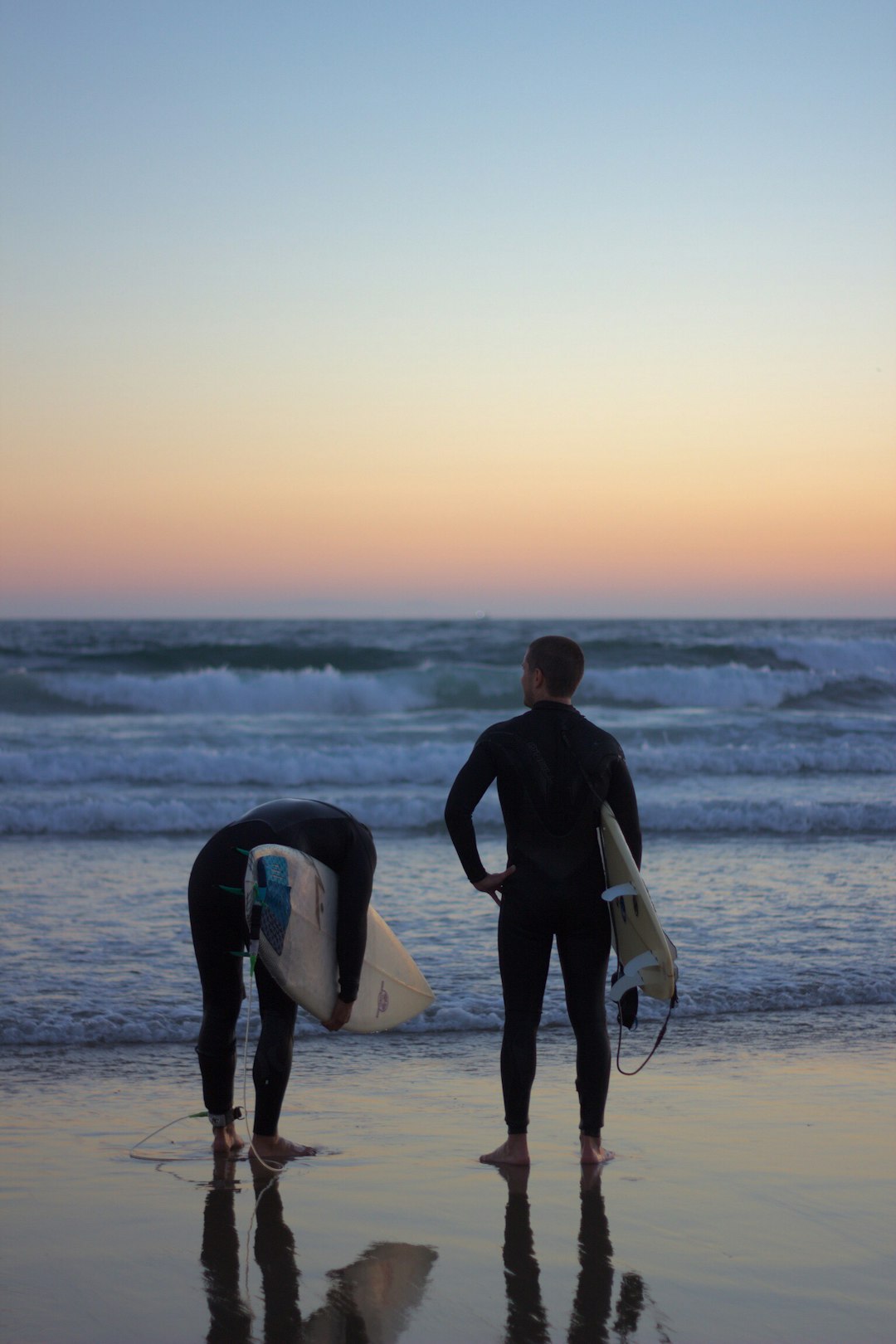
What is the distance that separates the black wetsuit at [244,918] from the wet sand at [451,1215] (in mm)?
381

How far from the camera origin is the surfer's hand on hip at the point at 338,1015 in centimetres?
359

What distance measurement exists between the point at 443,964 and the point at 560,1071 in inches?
62.7

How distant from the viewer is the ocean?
561 centimetres

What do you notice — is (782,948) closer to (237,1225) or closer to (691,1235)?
(691,1235)

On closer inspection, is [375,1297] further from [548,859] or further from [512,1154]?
[548,859]

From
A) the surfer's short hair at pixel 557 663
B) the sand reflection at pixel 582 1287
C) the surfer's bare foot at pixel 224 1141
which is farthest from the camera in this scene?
the surfer's bare foot at pixel 224 1141

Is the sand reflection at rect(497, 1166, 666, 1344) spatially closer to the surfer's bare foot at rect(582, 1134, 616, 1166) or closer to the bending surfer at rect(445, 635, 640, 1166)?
the surfer's bare foot at rect(582, 1134, 616, 1166)

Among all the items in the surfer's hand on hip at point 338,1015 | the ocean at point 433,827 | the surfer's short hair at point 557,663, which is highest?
the surfer's short hair at point 557,663

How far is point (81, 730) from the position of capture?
20.0m

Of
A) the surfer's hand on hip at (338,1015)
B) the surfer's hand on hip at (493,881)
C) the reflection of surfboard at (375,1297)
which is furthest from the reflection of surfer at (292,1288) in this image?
the surfer's hand on hip at (493,881)

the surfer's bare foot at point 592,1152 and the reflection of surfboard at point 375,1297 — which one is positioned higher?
the reflection of surfboard at point 375,1297

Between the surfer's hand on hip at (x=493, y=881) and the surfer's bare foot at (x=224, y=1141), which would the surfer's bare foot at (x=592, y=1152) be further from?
the surfer's bare foot at (x=224, y=1141)

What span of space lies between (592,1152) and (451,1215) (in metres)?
0.57

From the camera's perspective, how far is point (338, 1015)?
3.60 metres
